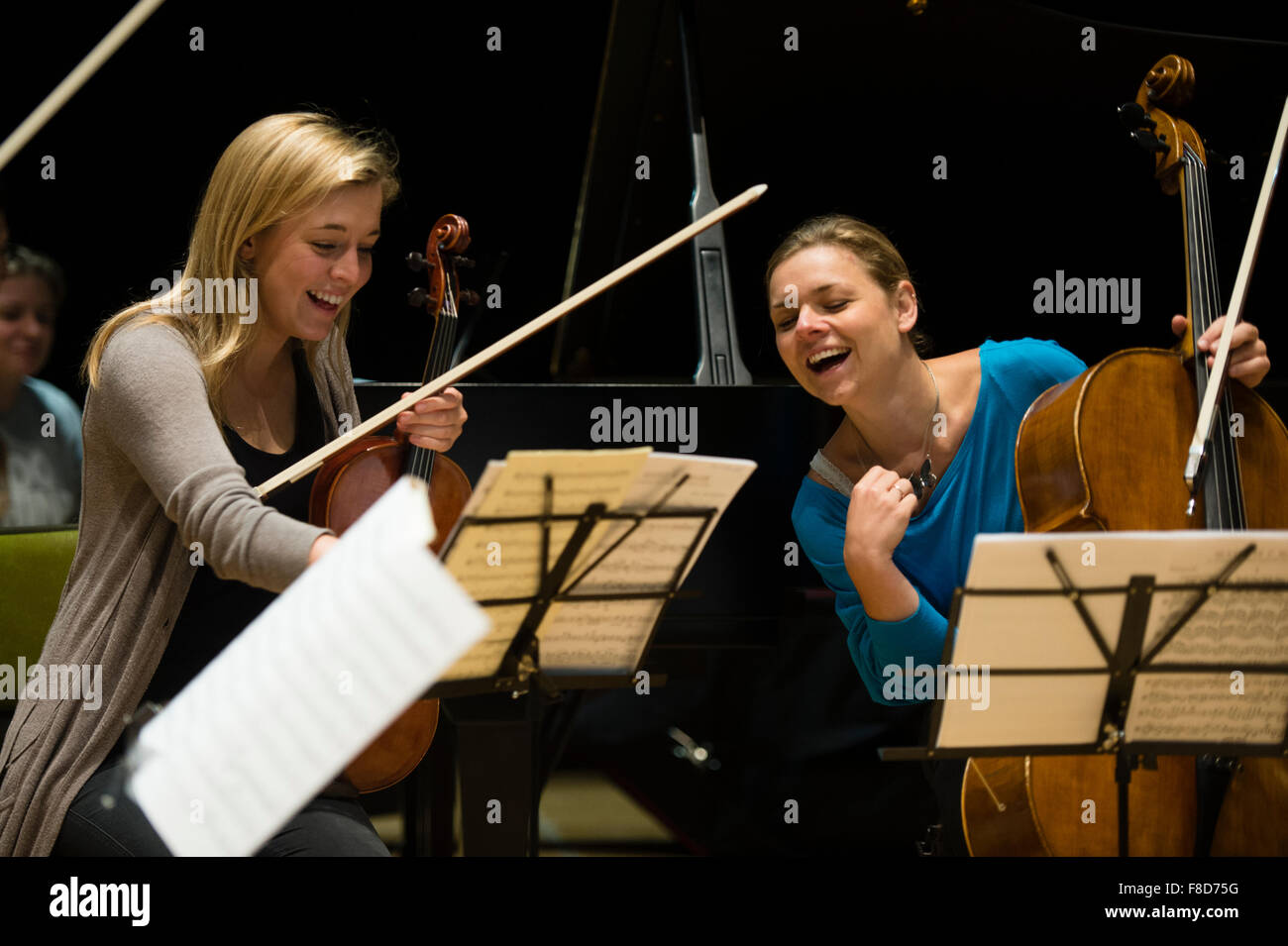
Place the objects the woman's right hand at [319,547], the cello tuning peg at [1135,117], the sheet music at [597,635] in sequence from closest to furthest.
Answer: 1. the woman's right hand at [319,547]
2. the sheet music at [597,635]
3. the cello tuning peg at [1135,117]

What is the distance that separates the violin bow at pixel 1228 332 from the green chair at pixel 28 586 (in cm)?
180

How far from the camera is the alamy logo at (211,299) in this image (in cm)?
174

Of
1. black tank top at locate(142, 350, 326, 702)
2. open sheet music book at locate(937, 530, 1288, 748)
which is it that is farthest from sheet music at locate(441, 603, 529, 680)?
open sheet music book at locate(937, 530, 1288, 748)

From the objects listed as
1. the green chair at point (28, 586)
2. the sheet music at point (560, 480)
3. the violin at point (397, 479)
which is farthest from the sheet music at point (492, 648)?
the green chair at point (28, 586)

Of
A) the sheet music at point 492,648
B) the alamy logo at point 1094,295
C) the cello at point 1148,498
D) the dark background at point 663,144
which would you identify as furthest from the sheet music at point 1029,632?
the alamy logo at point 1094,295

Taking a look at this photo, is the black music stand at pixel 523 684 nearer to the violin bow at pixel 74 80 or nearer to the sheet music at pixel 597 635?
the sheet music at pixel 597 635

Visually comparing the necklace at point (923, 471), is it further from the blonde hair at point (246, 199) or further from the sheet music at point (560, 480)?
the blonde hair at point (246, 199)

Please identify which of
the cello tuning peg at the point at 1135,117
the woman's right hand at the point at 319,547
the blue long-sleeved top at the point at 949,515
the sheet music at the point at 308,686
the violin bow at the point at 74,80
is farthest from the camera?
the blue long-sleeved top at the point at 949,515

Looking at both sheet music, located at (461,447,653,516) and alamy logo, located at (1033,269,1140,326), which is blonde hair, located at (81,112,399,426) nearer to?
sheet music, located at (461,447,653,516)

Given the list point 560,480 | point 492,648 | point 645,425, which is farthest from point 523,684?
point 645,425

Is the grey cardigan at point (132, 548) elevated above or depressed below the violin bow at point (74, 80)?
below

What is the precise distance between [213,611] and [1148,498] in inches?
49.0

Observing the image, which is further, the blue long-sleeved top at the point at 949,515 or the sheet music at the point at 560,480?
the blue long-sleeved top at the point at 949,515


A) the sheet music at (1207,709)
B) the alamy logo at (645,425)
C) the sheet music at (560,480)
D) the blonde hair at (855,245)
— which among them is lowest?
the sheet music at (1207,709)
